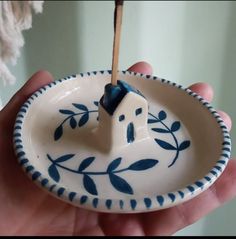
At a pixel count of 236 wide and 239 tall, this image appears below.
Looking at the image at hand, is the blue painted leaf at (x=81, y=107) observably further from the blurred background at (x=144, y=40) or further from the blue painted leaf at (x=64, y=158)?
the blurred background at (x=144, y=40)

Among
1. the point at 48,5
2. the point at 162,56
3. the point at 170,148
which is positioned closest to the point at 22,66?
the point at 48,5

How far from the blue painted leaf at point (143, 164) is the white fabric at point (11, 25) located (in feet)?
0.56

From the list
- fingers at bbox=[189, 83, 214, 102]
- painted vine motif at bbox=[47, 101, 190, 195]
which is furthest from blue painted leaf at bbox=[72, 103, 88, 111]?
fingers at bbox=[189, 83, 214, 102]

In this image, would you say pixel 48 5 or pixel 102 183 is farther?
pixel 48 5

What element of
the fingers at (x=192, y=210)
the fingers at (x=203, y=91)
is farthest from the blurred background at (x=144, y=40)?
the fingers at (x=192, y=210)

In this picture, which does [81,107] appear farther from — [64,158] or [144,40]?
[144,40]

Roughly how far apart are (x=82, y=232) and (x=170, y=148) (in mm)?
102

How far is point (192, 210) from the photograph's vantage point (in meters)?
0.39

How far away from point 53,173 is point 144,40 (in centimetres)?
39

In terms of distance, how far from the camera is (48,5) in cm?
65

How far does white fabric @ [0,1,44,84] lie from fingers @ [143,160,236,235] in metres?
0.21

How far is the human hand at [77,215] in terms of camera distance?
377 mm

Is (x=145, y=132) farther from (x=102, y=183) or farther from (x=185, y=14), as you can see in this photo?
(x=185, y=14)

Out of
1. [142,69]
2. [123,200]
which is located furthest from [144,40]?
[123,200]
